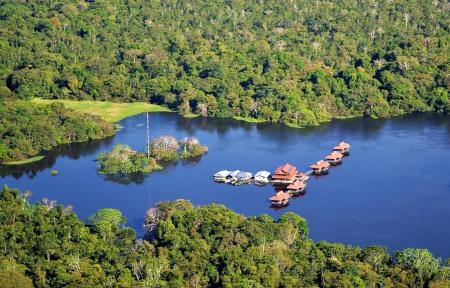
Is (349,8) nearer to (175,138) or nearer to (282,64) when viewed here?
(282,64)

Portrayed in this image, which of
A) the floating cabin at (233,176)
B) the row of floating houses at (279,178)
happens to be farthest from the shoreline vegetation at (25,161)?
the floating cabin at (233,176)

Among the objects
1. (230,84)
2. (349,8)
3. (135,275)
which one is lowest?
(135,275)

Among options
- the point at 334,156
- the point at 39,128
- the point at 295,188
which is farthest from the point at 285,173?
the point at 39,128

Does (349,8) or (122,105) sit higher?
(349,8)

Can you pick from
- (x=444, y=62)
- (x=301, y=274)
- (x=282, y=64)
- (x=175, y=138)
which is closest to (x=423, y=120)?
(x=444, y=62)

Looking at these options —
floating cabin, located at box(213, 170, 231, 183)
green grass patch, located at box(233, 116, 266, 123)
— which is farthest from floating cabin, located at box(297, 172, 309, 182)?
green grass patch, located at box(233, 116, 266, 123)

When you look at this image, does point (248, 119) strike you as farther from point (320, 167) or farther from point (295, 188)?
point (295, 188)
